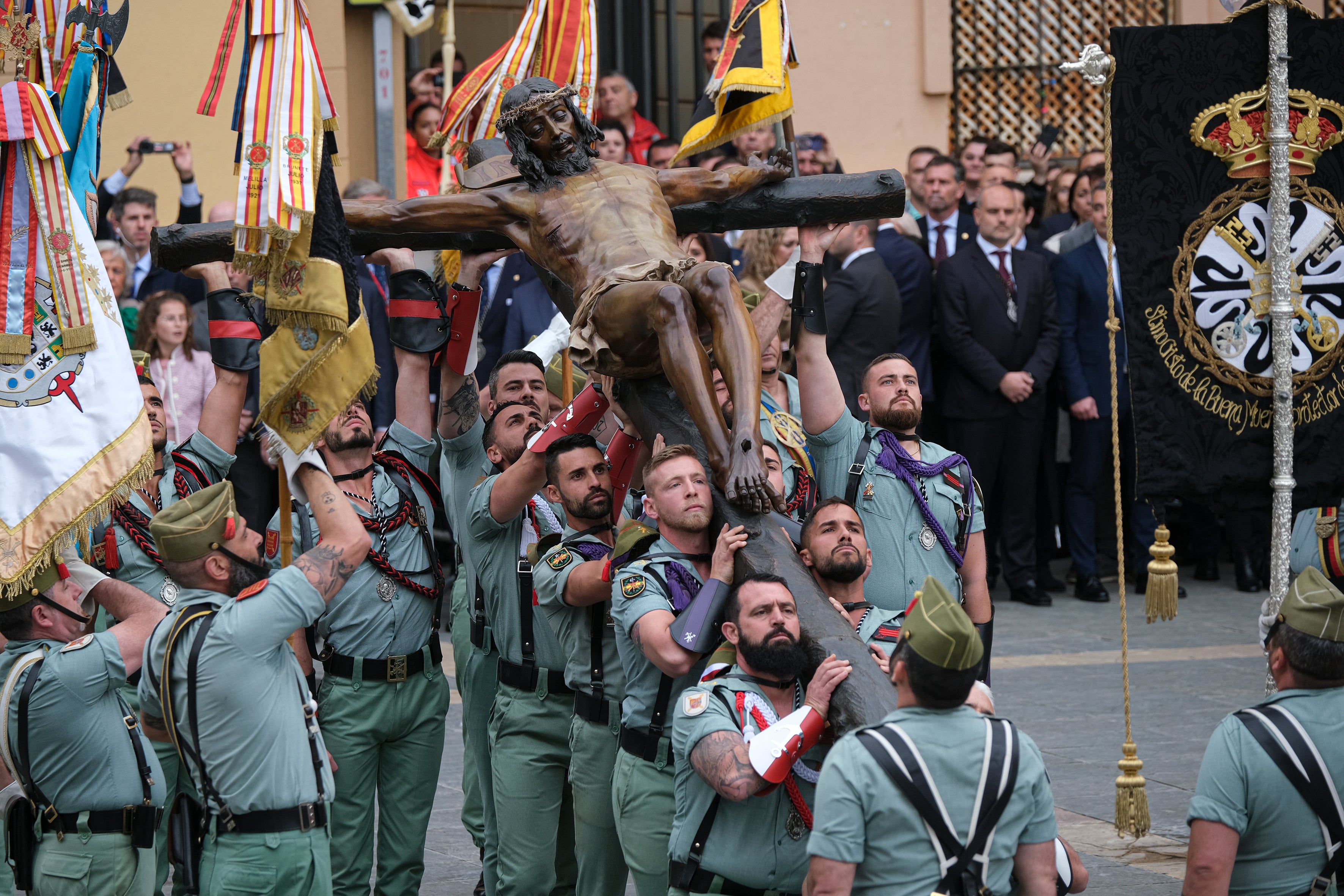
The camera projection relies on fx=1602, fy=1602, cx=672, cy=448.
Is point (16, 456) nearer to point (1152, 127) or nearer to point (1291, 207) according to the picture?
point (1152, 127)

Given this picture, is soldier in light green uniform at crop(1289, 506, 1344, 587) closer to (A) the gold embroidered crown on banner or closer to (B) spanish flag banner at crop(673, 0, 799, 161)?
(A) the gold embroidered crown on banner

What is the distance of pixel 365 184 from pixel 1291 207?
5.83 m

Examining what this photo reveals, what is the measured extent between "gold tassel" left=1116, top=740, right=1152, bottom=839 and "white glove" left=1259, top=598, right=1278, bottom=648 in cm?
100

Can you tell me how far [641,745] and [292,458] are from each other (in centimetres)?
142

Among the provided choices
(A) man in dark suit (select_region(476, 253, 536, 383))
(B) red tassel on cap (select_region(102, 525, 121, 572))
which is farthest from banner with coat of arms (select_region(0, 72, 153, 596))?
(A) man in dark suit (select_region(476, 253, 536, 383))

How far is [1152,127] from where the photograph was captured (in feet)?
20.9

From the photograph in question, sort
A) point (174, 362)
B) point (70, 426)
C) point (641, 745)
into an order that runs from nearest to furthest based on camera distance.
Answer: point (641, 745) < point (70, 426) < point (174, 362)

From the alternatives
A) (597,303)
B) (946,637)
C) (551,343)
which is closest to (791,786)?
(946,637)

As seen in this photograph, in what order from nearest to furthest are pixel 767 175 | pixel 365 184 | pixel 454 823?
1. pixel 767 175
2. pixel 454 823
3. pixel 365 184

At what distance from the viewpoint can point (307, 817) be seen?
15.7ft

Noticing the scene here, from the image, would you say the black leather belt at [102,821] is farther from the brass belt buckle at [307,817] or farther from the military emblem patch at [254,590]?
the military emblem patch at [254,590]

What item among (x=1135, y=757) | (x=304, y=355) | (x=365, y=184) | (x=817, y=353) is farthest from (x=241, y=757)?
(x=365, y=184)

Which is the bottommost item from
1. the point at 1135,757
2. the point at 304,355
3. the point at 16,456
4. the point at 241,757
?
the point at 1135,757

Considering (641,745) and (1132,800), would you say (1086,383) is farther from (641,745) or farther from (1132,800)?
(641,745)
